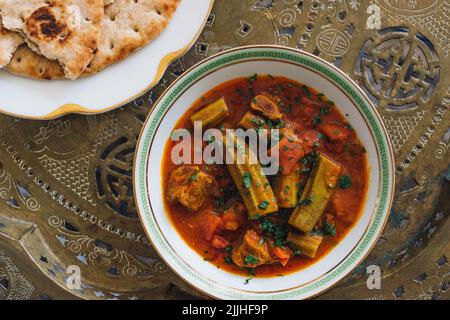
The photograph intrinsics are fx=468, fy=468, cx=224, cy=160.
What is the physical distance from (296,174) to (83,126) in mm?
1461

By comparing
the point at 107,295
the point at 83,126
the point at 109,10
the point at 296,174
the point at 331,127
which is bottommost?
the point at 107,295

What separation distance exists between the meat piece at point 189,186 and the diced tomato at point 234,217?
178 millimetres

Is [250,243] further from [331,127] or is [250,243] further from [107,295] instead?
[107,295]

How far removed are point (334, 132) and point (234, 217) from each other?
826 mm

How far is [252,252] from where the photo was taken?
2.90 m

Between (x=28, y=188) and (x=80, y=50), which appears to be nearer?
(x=80, y=50)

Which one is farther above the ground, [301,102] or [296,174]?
[301,102]

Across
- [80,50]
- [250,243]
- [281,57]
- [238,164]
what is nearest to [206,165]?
[238,164]

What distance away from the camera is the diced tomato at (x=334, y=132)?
294 centimetres

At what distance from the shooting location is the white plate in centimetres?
298

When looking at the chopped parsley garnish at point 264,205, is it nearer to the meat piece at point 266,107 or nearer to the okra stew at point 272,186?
the okra stew at point 272,186

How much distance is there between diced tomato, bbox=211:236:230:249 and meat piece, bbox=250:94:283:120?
0.83 metres

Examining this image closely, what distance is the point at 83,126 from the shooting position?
317 centimetres

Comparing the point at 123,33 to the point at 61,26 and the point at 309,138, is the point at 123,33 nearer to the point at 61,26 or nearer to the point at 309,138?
the point at 61,26
